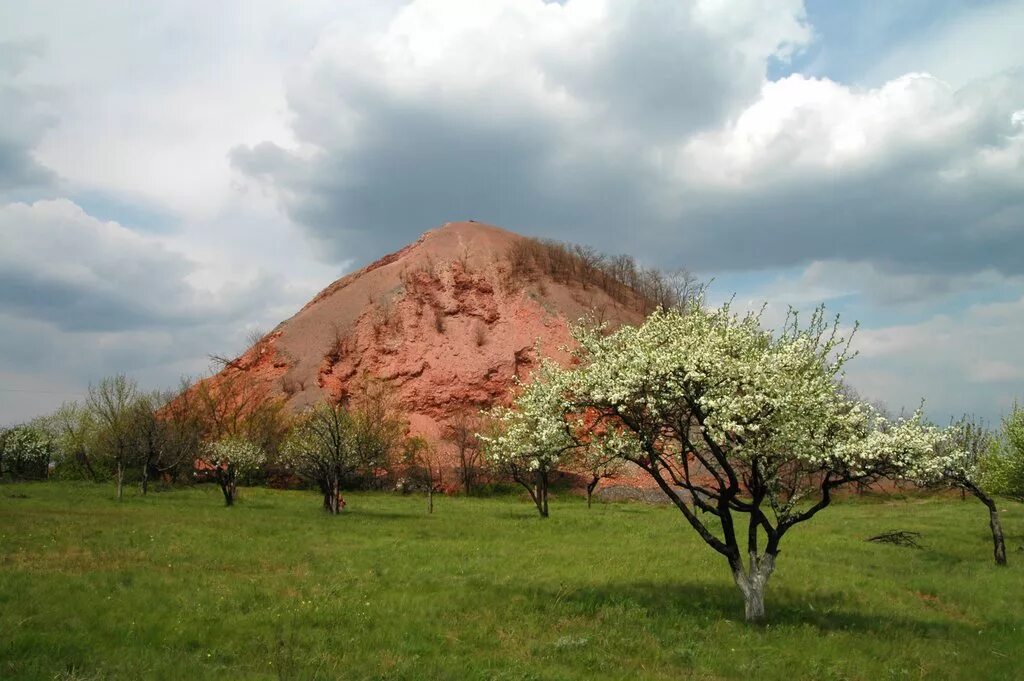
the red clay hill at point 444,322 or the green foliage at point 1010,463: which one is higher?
the red clay hill at point 444,322

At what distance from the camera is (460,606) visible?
16188 millimetres

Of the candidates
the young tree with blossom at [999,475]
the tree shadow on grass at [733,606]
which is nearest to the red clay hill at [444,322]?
the young tree with blossom at [999,475]

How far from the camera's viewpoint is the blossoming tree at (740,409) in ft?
48.3

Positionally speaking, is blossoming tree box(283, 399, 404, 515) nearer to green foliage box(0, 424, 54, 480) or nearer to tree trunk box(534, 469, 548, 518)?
tree trunk box(534, 469, 548, 518)

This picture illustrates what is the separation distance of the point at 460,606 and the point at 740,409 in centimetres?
782

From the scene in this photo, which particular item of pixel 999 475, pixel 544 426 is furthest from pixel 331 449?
pixel 999 475

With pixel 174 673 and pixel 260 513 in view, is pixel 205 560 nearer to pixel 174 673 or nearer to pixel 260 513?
pixel 174 673

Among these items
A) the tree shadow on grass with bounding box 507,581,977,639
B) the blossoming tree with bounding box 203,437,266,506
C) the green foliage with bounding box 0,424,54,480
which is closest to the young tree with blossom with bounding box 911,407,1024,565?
the tree shadow on grass with bounding box 507,581,977,639

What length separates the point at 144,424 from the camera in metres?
47.1

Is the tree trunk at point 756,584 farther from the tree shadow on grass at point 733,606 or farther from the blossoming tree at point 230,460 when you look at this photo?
the blossoming tree at point 230,460

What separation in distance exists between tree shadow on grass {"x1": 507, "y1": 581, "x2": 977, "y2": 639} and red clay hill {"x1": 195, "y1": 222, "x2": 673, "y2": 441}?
55.8 meters

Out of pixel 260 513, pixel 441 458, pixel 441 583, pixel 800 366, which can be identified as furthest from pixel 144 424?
pixel 800 366

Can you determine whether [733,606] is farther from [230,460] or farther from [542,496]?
[230,460]

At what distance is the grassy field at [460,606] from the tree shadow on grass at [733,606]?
95 mm
